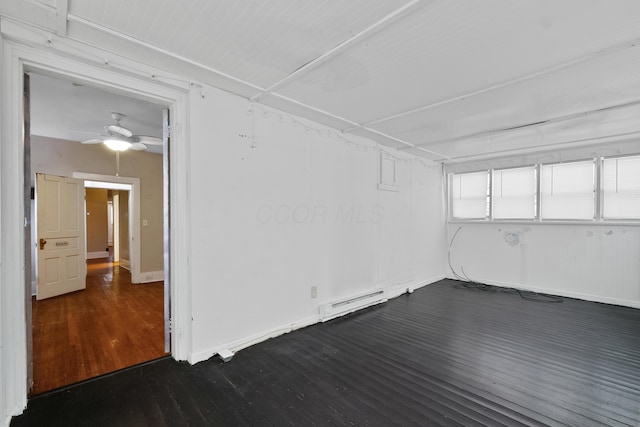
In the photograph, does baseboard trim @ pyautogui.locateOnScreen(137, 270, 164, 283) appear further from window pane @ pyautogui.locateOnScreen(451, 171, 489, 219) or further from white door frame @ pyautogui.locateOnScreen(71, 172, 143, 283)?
window pane @ pyautogui.locateOnScreen(451, 171, 489, 219)

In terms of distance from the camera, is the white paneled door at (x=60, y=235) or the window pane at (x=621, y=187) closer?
the window pane at (x=621, y=187)

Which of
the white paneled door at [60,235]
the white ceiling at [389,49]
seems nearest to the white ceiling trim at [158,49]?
the white ceiling at [389,49]

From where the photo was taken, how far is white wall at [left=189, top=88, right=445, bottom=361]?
256cm

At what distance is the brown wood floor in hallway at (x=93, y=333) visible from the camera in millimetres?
2359

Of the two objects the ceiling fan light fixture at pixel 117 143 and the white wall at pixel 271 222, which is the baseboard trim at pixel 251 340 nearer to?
the white wall at pixel 271 222

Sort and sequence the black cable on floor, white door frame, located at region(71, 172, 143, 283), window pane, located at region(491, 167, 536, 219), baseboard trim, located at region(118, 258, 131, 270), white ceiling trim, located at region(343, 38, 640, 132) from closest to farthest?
1. white ceiling trim, located at region(343, 38, 640, 132)
2. the black cable on floor
3. window pane, located at region(491, 167, 536, 219)
4. white door frame, located at region(71, 172, 143, 283)
5. baseboard trim, located at region(118, 258, 131, 270)

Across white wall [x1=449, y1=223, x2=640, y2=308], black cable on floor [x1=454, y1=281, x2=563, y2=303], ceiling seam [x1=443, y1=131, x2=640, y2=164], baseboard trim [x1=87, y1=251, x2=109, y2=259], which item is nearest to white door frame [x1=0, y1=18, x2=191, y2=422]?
ceiling seam [x1=443, y1=131, x2=640, y2=164]

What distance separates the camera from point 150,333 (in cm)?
311

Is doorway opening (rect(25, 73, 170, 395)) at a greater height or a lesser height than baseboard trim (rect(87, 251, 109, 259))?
greater

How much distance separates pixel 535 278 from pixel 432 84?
4.48m

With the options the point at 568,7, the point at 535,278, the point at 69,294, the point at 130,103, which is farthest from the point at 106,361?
the point at 535,278

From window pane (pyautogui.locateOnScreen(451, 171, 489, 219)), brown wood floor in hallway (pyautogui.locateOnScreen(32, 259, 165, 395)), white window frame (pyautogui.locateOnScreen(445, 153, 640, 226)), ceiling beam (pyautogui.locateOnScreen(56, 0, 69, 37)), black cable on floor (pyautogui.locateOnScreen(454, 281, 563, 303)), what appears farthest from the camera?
window pane (pyautogui.locateOnScreen(451, 171, 489, 219))

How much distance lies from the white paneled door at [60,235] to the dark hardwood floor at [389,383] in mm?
3431

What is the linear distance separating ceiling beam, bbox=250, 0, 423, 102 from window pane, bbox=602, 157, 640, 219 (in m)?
4.97
